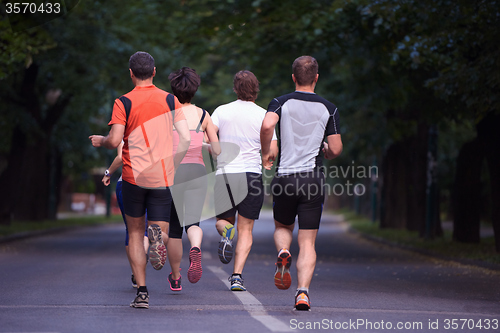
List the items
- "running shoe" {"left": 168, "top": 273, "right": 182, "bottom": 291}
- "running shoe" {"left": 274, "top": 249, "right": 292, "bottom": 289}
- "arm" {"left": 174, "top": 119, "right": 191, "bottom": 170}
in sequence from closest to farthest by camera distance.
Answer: "running shoe" {"left": 274, "top": 249, "right": 292, "bottom": 289}, "arm" {"left": 174, "top": 119, "right": 191, "bottom": 170}, "running shoe" {"left": 168, "top": 273, "right": 182, "bottom": 291}

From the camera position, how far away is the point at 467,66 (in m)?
13.4

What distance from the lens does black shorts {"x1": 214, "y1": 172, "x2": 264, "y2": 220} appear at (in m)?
8.02

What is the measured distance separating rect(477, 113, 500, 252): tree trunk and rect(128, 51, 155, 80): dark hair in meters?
10.1

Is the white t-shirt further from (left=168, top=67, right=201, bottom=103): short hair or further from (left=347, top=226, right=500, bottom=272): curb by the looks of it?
(left=347, top=226, right=500, bottom=272): curb

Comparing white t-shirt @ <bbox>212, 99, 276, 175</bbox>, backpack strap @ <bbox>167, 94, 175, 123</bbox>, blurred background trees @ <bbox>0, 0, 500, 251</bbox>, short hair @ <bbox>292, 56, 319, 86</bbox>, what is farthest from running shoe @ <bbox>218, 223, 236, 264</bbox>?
blurred background trees @ <bbox>0, 0, 500, 251</bbox>

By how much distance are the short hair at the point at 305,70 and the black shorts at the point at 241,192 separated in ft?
4.45

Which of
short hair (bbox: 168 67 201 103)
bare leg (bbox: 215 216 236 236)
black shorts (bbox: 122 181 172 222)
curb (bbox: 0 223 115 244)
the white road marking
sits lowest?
curb (bbox: 0 223 115 244)

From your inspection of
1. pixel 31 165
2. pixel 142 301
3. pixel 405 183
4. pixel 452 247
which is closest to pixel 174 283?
pixel 142 301

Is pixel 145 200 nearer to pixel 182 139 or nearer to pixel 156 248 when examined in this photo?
pixel 156 248

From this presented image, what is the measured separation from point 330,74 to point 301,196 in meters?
19.2

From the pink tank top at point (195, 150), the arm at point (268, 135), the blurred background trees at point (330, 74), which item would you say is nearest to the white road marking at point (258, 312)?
the arm at point (268, 135)

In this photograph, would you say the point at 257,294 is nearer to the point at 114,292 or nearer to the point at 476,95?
the point at 114,292

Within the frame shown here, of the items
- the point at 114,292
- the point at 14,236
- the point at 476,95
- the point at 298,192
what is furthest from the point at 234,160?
the point at 14,236

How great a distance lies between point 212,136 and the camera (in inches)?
309
